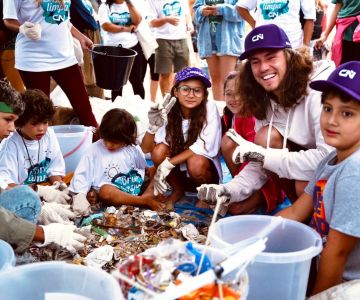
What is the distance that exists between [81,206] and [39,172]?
1.11ft

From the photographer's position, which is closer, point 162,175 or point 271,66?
point 271,66

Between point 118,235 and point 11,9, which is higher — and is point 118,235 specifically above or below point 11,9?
below

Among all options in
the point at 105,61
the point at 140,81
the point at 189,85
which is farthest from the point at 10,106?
the point at 140,81

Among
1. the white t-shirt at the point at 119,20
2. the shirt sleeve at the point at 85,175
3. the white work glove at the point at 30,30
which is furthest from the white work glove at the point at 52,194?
the white t-shirt at the point at 119,20

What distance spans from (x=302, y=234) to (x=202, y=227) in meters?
0.79

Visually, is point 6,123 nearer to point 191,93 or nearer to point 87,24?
point 191,93

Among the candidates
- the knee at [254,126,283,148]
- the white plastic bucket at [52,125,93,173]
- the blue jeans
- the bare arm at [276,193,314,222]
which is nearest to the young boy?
the bare arm at [276,193,314,222]

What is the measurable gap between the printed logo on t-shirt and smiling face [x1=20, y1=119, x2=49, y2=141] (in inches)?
53.9

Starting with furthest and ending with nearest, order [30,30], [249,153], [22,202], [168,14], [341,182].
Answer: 1. [168,14]
2. [30,30]
3. [249,153]
4. [22,202]
5. [341,182]

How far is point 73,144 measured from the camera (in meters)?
2.77

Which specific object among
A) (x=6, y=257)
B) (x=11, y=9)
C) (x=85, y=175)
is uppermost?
(x=11, y=9)

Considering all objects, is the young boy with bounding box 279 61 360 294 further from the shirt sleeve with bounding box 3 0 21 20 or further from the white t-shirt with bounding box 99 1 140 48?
the white t-shirt with bounding box 99 1 140 48

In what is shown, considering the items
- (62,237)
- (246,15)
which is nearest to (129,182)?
(62,237)

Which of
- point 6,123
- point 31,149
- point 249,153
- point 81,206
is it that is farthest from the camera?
point 31,149
